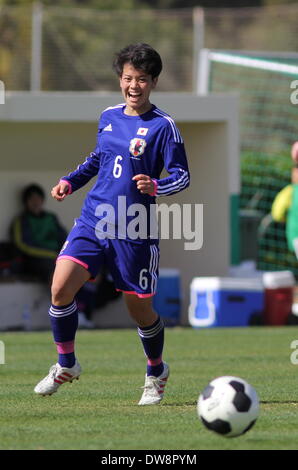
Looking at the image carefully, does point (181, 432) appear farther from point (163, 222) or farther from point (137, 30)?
point (137, 30)

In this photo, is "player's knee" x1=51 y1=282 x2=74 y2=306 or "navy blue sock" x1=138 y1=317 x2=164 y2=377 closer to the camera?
"player's knee" x1=51 y1=282 x2=74 y2=306

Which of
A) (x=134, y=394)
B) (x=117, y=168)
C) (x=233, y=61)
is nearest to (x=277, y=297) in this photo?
(x=233, y=61)

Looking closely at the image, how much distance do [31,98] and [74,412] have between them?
9.15 meters

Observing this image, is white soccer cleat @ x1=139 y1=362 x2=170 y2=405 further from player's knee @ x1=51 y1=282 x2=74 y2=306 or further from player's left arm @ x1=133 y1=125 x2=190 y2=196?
player's left arm @ x1=133 y1=125 x2=190 y2=196

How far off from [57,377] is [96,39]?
15.6 meters

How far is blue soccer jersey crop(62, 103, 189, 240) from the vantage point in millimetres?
7113

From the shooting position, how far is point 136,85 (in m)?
7.15

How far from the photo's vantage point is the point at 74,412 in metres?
6.81

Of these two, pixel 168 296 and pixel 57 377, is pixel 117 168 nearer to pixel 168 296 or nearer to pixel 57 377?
pixel 57 377

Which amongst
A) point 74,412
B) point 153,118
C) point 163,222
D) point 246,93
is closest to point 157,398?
point 74,412

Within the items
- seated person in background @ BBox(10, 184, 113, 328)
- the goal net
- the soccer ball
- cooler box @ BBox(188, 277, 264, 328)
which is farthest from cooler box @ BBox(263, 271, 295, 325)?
the soccer ball

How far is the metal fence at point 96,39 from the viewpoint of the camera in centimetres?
2022

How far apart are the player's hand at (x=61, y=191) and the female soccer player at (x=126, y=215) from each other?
18 centimetres

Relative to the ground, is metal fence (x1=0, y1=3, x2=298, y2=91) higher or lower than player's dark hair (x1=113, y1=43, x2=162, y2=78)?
higher
